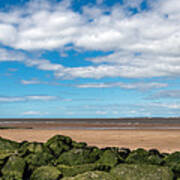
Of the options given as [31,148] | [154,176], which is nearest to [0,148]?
[31,148]

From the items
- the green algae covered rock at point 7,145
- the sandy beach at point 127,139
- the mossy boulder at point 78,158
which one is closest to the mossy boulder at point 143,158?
the mossy boulder at point 78,158

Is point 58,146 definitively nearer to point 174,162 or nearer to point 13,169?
point 13,169

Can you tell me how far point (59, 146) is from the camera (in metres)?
9.69

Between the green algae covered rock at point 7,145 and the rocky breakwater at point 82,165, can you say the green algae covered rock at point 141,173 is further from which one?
the green algae covered rock at point 7,145

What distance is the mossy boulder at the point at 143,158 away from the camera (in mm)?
8227

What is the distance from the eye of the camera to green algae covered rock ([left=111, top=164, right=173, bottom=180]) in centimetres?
636

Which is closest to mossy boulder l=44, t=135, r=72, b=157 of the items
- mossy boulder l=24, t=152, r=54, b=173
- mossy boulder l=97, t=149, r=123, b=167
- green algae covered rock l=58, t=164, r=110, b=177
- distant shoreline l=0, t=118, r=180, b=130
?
mossy boulder l=24, t=152, r=54, b=173

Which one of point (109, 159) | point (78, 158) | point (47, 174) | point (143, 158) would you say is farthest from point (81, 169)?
point (143, 158)

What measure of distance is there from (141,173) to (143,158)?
2.05 m

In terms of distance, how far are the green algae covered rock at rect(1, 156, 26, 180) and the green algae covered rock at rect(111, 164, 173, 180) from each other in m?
2.44

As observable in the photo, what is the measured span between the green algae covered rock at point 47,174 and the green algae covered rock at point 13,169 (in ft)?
1.48

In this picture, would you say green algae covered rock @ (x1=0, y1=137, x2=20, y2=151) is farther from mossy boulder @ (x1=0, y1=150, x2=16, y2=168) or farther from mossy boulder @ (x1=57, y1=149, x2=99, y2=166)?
mossy boulder @ (x1=57, y1=149, x2=99, y2=166)

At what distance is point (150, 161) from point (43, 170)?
9.95ft

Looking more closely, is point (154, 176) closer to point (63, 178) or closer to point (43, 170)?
point (63, 178)
